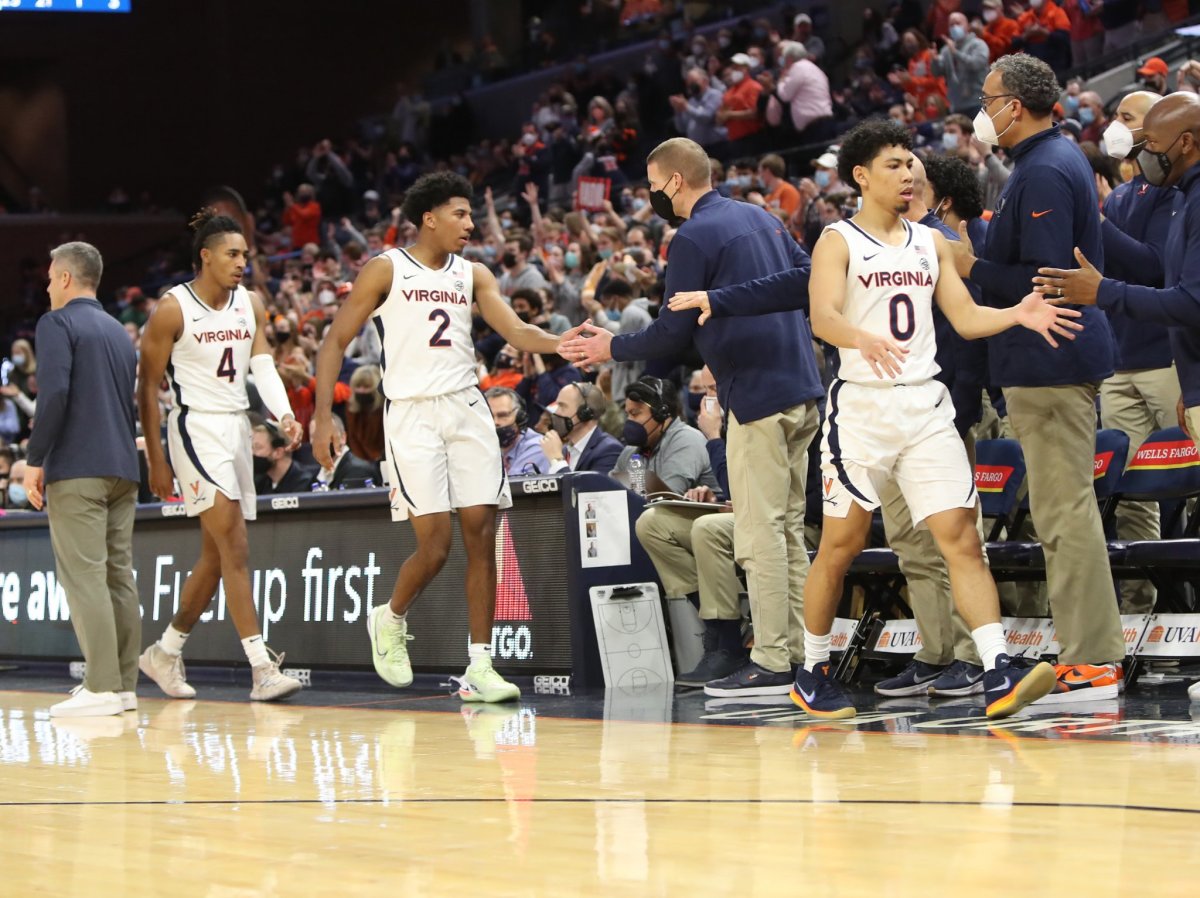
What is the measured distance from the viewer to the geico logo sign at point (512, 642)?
26.0 ft

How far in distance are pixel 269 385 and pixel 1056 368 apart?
3.95 metres

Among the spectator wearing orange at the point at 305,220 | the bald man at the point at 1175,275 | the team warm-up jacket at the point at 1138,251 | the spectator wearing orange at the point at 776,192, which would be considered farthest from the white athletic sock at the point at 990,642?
the spectator wearing orange at the point at 305,220

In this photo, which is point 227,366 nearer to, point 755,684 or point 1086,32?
point 755,684

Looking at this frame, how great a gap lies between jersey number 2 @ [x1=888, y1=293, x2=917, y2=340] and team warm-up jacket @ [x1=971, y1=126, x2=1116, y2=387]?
0.39 meters

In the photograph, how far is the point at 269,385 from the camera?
26.7 ft

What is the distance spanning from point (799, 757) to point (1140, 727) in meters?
1.20

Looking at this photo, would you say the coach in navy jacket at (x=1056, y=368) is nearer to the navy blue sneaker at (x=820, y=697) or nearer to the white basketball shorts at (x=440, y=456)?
the navy blue sneaker at (x=820, y=697)

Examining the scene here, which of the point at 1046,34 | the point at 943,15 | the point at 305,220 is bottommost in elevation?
the point at 1046,34

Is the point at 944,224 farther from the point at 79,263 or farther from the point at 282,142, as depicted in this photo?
the point at 282,142

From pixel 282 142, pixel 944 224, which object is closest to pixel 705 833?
pixel 944 224

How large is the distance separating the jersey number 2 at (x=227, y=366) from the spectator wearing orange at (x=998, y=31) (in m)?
10.3

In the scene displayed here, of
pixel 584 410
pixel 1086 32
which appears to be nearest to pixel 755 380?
pixel 584 410

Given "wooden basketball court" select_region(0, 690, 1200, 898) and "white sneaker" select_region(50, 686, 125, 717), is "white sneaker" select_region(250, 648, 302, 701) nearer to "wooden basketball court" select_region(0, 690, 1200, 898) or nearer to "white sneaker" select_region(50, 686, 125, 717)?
"white sneaker" select_region(50, 686, 125, 717)

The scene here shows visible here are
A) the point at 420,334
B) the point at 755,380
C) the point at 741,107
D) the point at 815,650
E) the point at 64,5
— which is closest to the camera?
the point at 815,650
